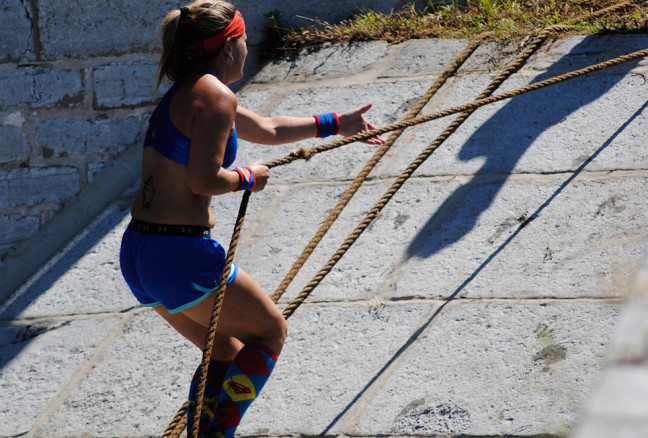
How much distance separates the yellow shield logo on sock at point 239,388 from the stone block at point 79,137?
2.45 m

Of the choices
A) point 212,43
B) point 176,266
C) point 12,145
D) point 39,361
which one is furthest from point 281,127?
point 12,145

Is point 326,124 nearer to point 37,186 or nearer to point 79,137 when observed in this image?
point 79,137

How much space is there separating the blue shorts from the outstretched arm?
521mm

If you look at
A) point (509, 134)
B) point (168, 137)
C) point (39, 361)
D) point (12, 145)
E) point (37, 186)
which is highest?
point (168, 137)

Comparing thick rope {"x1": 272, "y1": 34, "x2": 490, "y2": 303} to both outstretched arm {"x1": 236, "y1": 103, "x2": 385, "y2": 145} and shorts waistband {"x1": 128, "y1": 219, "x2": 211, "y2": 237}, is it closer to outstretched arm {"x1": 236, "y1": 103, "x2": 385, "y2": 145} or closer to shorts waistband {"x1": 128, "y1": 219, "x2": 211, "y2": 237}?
A: outstretched arm {"x1": 236, "y1": 103, "x2": 385, "y2": 145}

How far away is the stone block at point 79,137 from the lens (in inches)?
169

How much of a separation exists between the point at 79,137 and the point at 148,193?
2.35 meters

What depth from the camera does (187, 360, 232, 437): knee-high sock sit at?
2350mm

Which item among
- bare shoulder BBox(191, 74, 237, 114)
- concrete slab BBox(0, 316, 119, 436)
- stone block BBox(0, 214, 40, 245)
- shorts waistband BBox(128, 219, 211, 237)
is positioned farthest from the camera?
stone block BBox(0, 214, 40, 245)

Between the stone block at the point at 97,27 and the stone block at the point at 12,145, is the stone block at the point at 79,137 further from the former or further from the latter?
the stone block at the point at 97,27

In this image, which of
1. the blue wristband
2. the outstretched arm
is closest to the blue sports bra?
the outstretched arm

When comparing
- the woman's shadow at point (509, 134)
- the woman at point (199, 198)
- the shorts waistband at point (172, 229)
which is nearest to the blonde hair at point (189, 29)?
the woman at point (199, 198)

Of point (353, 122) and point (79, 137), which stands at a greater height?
point (353, 122)

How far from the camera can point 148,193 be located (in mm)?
2180
